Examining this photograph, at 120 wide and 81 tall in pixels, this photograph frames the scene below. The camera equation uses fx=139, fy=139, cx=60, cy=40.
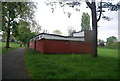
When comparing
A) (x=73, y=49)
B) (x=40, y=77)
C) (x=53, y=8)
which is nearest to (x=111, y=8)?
(x=53, y=8)

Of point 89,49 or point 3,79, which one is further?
point 89,49

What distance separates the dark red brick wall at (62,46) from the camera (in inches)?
926

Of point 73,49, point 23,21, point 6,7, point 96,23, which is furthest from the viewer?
point 23,21

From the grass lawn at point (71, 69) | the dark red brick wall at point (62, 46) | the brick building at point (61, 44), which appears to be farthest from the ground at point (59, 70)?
the brick building at point (61, 44)

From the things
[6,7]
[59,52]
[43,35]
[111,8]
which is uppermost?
[111,8]

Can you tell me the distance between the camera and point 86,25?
58.2 m

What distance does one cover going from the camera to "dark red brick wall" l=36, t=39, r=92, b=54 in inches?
926

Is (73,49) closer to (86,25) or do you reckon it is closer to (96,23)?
(96,23)


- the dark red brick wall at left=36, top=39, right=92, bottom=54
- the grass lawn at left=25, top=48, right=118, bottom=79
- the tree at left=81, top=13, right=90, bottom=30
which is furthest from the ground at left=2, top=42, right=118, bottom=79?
the tree at left=81, top=13, right=90, bottom=30

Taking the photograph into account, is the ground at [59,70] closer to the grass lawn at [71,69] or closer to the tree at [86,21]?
the grass lawn at [71,69]

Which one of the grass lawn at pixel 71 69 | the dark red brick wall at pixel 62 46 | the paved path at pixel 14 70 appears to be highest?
the dark red brick wall at pixel 62 46

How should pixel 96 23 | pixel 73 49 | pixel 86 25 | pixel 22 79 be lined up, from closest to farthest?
pixel 22 79 → pixel 96 23 → pixel 73 49 → pixel 86 25

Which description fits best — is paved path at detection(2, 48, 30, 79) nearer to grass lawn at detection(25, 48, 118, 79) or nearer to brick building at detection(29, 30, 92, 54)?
grass lawn at detection(25, 48, 118, 79)

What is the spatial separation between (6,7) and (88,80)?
777cm
